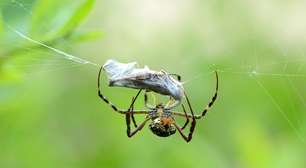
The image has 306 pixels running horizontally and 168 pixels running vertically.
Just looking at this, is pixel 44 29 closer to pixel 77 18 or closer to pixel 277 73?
pixel 77 18

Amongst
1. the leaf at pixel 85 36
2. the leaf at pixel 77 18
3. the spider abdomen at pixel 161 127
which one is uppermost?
the leaf at pixel 77 18


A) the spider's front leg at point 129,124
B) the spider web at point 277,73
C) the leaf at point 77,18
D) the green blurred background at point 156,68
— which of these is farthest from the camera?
the spider web at point 277,73

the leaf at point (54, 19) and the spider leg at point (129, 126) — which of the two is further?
the spider leg at point (129, 126)

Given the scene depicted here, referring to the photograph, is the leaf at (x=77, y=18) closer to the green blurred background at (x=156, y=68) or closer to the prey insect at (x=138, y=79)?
the green blurred background at (x=156, y=68)

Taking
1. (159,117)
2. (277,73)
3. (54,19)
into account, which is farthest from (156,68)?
(54,19)

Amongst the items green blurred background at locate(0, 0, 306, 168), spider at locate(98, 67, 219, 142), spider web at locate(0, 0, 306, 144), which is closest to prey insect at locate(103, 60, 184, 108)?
green blurred background at locate(0, 0, 306, 168)

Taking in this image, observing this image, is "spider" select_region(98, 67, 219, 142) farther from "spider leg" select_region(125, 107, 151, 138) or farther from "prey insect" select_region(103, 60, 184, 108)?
"prey insect" select_region(103, 60, 184, 108)

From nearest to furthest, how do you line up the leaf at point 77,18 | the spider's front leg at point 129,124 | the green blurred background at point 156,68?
the leaf at point 77,18, the green blurred background at point 156,68, the spider's front leg at point 129,124

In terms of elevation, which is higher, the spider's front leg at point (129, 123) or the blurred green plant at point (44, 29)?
the blurred green plant at point (44, 29)

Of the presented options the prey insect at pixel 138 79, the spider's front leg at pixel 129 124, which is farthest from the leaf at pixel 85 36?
the spider's front leg at pixel 129 124
